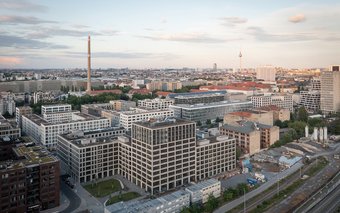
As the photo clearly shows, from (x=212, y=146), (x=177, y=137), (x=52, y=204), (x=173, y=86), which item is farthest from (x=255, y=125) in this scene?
(x=173, y=86)

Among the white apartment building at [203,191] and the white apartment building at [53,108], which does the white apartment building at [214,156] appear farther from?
the white apartment building at [53,108]

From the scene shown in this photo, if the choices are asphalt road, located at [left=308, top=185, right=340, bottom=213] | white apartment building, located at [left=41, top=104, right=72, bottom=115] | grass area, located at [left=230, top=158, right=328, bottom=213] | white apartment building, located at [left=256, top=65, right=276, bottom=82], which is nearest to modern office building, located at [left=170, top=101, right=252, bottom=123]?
white apartment building, located at [left=41, top=104, right=72, bottom=115]

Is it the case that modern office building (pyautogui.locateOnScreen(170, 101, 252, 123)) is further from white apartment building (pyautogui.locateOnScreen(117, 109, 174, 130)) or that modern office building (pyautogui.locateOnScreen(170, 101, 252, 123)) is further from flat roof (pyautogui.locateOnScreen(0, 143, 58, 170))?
flat roof (pyautogui.locateOnScreen(0, 143, 58, 170))

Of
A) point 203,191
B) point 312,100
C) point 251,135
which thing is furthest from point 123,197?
point 312,100

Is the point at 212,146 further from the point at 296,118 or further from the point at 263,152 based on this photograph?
the point at 296,118

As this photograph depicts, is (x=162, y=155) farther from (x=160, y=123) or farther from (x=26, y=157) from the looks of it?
(x=26, y=157)

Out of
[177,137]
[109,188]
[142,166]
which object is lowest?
[109,188]
